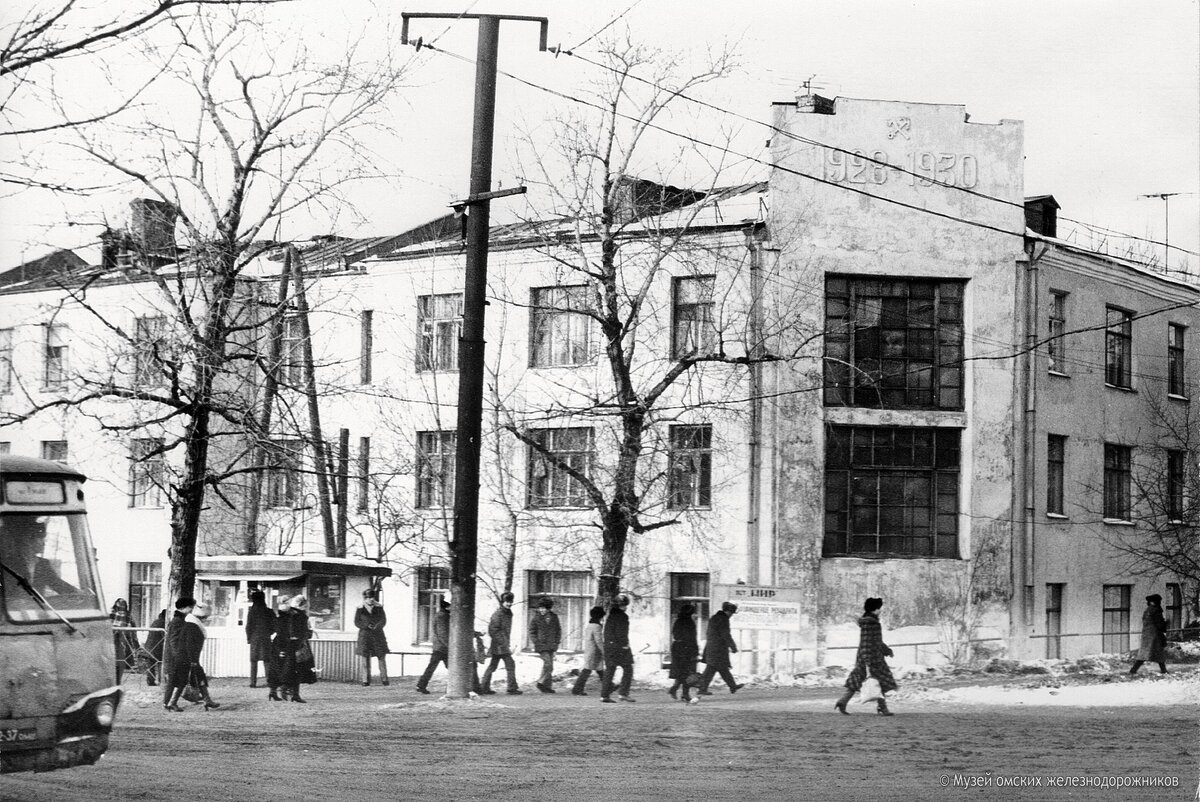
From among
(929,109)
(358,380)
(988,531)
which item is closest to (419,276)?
(358,380)

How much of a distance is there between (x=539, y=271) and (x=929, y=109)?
5.42 m

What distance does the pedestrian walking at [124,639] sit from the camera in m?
15.5

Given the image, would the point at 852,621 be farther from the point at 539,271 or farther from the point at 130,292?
the point at 130,292

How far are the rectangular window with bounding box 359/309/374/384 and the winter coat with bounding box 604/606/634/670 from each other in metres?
4.13

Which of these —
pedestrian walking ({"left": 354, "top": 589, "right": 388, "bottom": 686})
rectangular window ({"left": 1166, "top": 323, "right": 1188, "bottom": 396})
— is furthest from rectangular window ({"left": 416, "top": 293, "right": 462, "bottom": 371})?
rectangular window ({"left": 1166, "top": 323, "right": 1188, "bottom": 396})

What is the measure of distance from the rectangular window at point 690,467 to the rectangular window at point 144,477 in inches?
260

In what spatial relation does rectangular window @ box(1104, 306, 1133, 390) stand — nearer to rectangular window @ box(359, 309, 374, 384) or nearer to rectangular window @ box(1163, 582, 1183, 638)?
rectangular window @ box(1163, 582, 1183, 638)

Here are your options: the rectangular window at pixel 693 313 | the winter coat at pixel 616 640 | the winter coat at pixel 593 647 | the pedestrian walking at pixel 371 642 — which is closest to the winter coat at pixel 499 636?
the winter coat at pixel 593 647

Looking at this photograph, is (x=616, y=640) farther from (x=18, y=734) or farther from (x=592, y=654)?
(x=18, y=734)

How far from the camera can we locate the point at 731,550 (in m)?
20.4

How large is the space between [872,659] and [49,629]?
8.72 meters

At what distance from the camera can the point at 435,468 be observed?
1692cm

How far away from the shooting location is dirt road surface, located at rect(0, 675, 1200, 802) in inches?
432

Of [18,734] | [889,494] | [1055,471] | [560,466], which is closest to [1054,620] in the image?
[1055,471]
